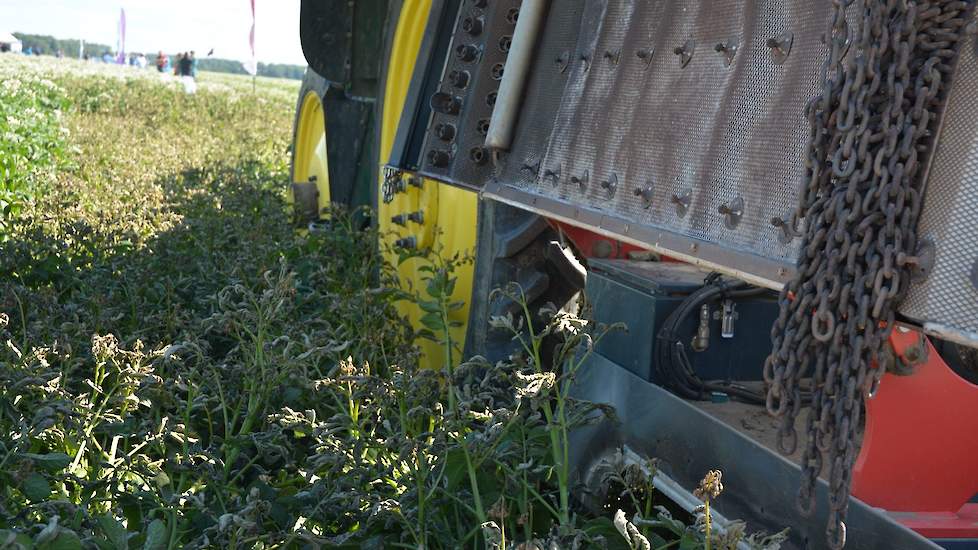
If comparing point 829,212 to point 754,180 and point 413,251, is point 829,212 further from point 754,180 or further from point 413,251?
point 413,251

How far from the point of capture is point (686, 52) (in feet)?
8.62

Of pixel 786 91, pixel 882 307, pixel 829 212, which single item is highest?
pixel 786 91

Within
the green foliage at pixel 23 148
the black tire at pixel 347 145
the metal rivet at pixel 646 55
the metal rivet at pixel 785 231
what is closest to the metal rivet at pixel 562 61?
the metal rivet at pixel 646 55

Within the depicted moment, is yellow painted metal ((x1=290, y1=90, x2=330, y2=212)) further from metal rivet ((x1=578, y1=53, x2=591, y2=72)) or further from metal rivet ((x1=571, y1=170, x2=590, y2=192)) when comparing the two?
metal rivet ((x1=571, y1=170, x2=590, y2=192))

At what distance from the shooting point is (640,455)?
2.84 metres

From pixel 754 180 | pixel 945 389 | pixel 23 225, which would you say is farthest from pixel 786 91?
pixel 23 225

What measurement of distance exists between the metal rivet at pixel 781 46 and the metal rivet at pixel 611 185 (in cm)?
56

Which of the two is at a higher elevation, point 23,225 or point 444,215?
point 444,215

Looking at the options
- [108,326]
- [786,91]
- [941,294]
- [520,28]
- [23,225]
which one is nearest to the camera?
[941,294]

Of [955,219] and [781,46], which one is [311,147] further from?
[955,219]

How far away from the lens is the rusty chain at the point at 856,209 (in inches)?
74.2

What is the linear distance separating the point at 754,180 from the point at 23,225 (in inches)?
161

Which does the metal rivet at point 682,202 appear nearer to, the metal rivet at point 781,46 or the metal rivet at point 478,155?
the metal rivet at point 781,46

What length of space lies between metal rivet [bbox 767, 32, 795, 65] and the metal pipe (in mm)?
1124
